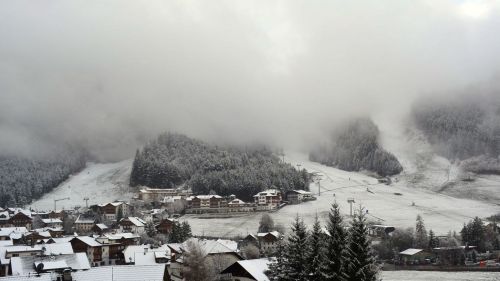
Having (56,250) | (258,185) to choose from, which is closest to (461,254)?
(56,250)

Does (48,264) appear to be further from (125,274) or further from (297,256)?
(297,256)

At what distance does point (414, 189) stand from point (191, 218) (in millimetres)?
81871

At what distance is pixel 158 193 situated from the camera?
192 metres

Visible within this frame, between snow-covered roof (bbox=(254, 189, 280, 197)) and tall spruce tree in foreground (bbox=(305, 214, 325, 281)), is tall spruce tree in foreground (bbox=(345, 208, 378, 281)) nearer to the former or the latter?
tall spruce tree in foreground (bbox=(305, 214, 325, 281))

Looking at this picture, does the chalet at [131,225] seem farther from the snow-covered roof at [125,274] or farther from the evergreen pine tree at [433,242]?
the snow-covered roof at [125,274]

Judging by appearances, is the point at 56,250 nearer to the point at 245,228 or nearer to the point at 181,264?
the point at 181,264

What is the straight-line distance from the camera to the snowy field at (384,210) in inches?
5069

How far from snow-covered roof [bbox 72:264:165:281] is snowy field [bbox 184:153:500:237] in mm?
78085

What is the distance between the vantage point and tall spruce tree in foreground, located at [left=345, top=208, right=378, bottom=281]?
907 inches

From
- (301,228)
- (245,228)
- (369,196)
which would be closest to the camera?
(301,228)

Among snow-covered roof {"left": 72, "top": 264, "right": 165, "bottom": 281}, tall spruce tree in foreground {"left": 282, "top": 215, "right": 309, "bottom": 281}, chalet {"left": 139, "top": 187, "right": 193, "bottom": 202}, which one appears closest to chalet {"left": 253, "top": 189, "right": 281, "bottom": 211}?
chalet {"left": 139, "top": 187, "right": 193, "bottom": 202}

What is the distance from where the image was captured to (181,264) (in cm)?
6650

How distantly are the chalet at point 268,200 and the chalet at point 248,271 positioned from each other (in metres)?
105

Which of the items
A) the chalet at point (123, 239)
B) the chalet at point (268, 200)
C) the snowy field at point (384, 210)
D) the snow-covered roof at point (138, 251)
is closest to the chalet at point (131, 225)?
the snowy field at point (384, 210)
